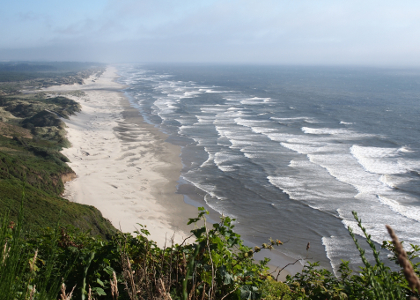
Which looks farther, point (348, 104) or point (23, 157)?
point (348, 104)

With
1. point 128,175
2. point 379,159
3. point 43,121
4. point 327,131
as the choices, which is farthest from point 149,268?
point 43,121

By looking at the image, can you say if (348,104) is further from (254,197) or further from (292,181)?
(254,197)

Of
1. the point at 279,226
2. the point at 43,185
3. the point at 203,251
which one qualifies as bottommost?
the point at 279,226

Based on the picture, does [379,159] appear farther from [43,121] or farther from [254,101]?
[254,101]

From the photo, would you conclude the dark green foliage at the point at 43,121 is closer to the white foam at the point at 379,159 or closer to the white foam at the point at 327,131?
the white foam at the point at 327,131

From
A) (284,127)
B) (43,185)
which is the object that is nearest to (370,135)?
(284,127)

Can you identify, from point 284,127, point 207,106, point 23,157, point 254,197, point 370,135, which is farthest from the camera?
point 207,106

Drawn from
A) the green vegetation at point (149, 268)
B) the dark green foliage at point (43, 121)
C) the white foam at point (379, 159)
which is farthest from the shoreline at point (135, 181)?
the white foam at point (379, 159)
